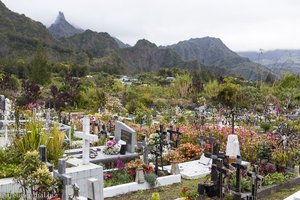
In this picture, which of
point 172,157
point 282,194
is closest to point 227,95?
point 172,157

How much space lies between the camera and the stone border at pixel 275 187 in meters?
9.23

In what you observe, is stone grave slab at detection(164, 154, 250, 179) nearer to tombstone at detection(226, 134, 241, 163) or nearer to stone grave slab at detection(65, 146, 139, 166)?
tombstone at detection(226, 134, 241, 163)

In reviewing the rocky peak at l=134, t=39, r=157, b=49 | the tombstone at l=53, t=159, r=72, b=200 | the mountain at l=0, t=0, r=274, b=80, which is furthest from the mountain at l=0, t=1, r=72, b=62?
A: the tombstone at l=53, t=159, r=72, b=200

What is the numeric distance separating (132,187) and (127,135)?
131 inches

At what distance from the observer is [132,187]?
938 centimetres

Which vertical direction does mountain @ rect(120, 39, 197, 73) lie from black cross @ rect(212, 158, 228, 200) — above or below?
above

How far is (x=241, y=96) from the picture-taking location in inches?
1287

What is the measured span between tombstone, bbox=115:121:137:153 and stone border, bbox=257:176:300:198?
14.4 feet

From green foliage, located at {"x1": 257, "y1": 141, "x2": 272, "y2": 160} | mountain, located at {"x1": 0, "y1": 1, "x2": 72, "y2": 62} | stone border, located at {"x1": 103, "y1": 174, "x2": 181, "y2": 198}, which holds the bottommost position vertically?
stone border, located at {"x1": 103, "y1": 174, "x2": 181, "y2": 198}

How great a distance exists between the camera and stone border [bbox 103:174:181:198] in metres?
9.05

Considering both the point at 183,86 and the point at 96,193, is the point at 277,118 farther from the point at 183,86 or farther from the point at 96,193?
the point at 96,193

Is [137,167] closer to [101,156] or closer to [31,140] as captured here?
[101,156]

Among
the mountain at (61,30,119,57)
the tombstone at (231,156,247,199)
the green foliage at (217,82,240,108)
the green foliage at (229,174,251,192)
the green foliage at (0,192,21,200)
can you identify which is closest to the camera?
the green foliage at (0,192,21,200)

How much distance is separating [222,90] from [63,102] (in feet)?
47.5
